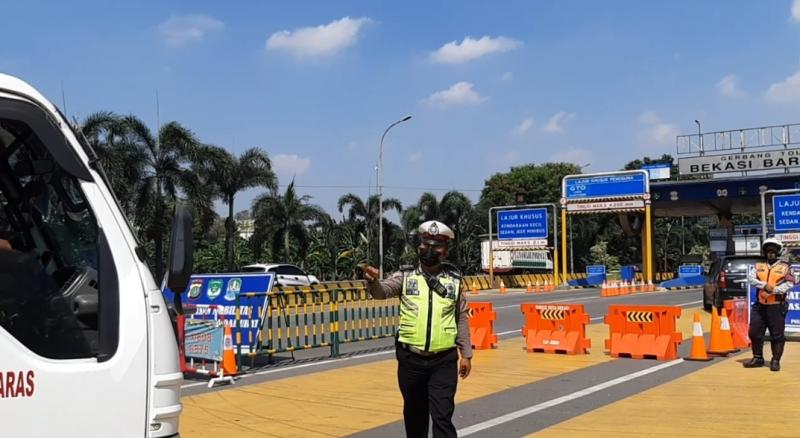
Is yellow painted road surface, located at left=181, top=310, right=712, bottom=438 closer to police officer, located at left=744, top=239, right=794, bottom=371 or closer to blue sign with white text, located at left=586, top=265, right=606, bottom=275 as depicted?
police officer, located at left=744, top=239, right=794, bottom=371

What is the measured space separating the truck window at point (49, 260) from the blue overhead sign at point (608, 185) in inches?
1649

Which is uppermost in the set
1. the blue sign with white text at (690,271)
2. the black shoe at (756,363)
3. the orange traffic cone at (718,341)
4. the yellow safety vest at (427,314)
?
the yellow safety vest at (427,314)

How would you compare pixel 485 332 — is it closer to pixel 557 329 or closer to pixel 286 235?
pixel 557 329

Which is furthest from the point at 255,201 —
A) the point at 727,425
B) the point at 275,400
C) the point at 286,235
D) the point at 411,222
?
the point at 727,425

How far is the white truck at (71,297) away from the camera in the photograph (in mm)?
2756

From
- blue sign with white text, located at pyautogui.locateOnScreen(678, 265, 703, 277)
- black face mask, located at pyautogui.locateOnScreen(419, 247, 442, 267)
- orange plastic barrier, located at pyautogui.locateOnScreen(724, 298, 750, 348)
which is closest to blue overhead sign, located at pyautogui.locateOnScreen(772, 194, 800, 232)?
orange plastic barrier, located at pyautogui.locateOnScreen(724, 298, 750, 348)

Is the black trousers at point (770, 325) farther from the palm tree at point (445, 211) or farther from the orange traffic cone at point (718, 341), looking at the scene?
the palm tree at point (445, 211)

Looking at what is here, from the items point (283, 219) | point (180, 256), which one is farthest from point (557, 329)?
point (283, 219)

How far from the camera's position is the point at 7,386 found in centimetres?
267

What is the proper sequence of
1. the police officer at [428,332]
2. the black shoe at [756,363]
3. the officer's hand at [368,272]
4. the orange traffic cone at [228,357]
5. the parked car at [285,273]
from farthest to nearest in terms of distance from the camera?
the parked car at [285,273] → the black shoe at [756,363] → the orange traffic cone at [228,357] → the police officer at [428,332] → the officer's hand at [368,272]

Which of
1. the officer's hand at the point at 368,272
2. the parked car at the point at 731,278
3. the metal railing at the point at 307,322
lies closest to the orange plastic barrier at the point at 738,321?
the parked car at the point at 731,278

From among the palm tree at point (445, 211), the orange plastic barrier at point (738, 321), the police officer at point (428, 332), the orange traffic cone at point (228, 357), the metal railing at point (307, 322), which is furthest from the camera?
the palm tree at point (445, 211)

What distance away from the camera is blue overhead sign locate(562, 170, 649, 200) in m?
42.6

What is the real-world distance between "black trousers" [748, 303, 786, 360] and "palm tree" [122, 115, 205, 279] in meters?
24.6
